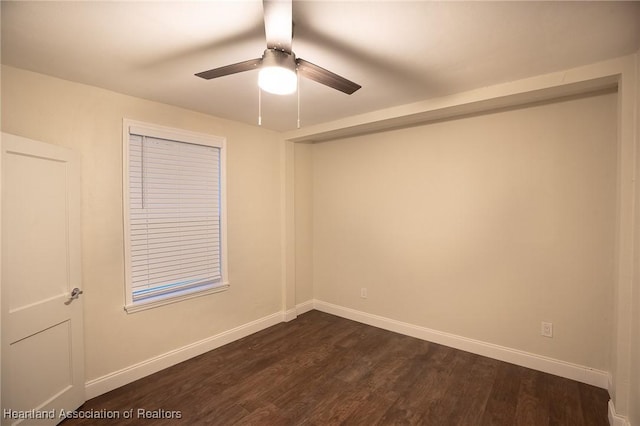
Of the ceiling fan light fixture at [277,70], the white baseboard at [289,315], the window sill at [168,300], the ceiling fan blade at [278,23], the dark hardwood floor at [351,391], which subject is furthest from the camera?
the white baseboard at [289,315]

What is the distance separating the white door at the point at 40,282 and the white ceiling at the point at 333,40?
655mm

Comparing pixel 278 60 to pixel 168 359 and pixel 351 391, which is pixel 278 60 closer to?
pixel 351 391

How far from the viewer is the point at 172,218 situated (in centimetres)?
285

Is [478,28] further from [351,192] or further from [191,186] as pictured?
[191,186]

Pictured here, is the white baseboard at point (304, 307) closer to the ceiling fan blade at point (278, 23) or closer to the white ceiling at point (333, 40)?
the white ceiling at point (333, 40)

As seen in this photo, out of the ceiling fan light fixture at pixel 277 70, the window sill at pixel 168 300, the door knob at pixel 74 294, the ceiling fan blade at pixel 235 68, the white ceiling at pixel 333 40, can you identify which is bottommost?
the window sill at pixel 168 300

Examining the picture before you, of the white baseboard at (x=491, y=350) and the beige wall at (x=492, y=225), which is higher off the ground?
the beige wall at (x=492, y=225)

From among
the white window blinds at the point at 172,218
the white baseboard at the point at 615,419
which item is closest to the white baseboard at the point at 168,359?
the white window blinds at the point at 172,218

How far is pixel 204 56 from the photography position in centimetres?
189

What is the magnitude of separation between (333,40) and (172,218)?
218 centimetres

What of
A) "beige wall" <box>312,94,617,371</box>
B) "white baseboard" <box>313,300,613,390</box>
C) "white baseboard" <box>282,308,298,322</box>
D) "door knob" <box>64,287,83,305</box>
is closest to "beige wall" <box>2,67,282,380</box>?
"door knob" <box>64,287,83,305</box>

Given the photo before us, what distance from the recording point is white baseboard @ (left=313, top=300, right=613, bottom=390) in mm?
2426

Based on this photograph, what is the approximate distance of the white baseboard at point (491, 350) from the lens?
243cm

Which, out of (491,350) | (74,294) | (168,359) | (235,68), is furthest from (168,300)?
(491,350)
